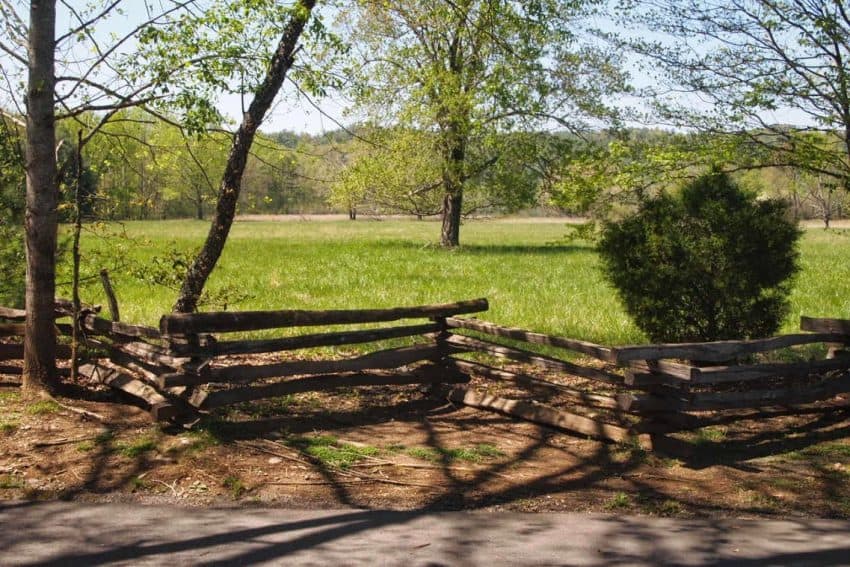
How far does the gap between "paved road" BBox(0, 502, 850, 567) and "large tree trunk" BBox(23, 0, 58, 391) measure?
2.80 meters

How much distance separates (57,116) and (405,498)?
5077 millimetres

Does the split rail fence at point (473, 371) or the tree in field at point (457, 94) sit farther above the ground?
the tree in field at point (457, 94)

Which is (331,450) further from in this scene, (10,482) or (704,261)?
(704,261)

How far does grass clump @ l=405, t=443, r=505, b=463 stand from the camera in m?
7.12

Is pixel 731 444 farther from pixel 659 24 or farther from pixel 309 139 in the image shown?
pixel 309 139

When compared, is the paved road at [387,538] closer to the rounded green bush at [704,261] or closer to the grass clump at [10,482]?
the grass clump at [10,482]

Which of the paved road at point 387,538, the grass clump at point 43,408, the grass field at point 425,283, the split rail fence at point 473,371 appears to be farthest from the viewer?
the grass field at point 425,283

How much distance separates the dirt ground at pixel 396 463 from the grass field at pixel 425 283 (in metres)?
2.38

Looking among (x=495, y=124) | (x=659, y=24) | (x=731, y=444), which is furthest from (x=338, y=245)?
(x=731, y=444)

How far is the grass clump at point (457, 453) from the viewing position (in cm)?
712

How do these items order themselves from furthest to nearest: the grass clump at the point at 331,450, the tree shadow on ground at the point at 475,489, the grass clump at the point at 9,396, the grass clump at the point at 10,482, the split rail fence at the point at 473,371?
the grass clump at the point at 9,396
the split rail fence at the point at 473,371
the grass clump at the point at 331,450
the grass clump at the point at 10,482
the tree shadow on ground at the point at 475,489

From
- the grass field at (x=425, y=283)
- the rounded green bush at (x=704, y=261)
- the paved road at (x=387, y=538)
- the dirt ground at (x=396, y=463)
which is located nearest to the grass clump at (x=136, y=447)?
the dirt ground at (x=396, y=463)

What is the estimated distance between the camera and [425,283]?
19.4m

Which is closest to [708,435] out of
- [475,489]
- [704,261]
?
[704,261]
